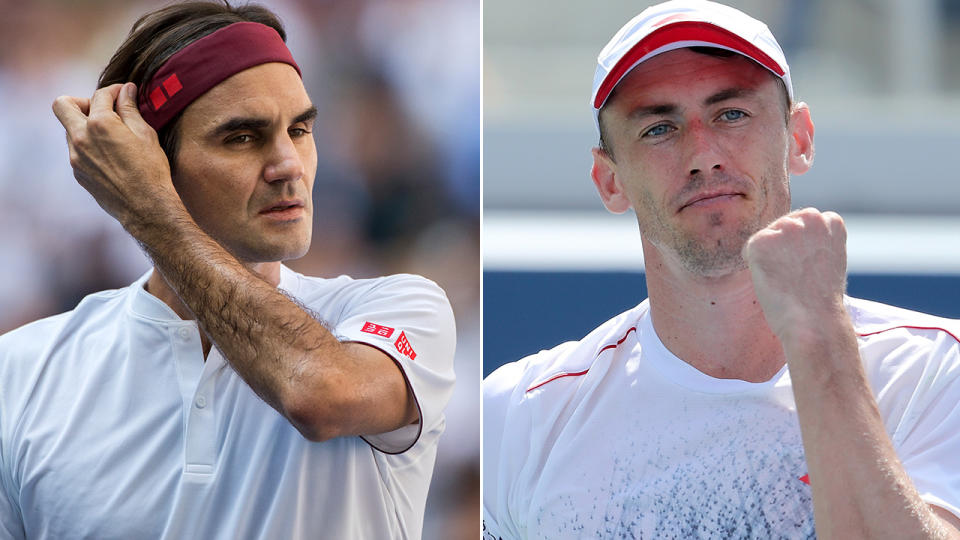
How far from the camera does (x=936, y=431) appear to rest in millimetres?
1365

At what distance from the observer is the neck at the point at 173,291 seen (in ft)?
4.87

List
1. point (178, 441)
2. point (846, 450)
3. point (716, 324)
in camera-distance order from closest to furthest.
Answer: point (846, 450) < point (178, 441) < point (716, 324)

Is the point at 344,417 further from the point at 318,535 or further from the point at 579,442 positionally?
the point at 579,442

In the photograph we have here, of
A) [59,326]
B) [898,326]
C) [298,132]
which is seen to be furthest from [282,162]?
[898,326]

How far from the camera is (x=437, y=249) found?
1.57m

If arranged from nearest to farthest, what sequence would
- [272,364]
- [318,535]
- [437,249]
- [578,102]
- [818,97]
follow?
[272,364] < [318,535] < [437,249] < [578,102] < [818,97]

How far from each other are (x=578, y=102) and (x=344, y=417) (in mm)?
2247

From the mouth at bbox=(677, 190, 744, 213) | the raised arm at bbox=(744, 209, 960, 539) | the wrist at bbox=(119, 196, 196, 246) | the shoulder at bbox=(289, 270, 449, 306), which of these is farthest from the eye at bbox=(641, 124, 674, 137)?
the wrist at bbox=(119, 196, 196, 246)

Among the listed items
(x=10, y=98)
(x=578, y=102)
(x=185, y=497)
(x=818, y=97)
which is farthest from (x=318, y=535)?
(x=818, y=97)

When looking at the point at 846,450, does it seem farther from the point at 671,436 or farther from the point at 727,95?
the point at 727,95

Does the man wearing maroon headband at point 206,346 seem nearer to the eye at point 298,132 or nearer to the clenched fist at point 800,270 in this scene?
the eye at point 298,132

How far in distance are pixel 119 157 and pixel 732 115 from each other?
823 mm

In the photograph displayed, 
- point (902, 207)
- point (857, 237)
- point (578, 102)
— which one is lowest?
point (857, 237)

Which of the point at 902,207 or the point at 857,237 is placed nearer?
the point at 857,237
